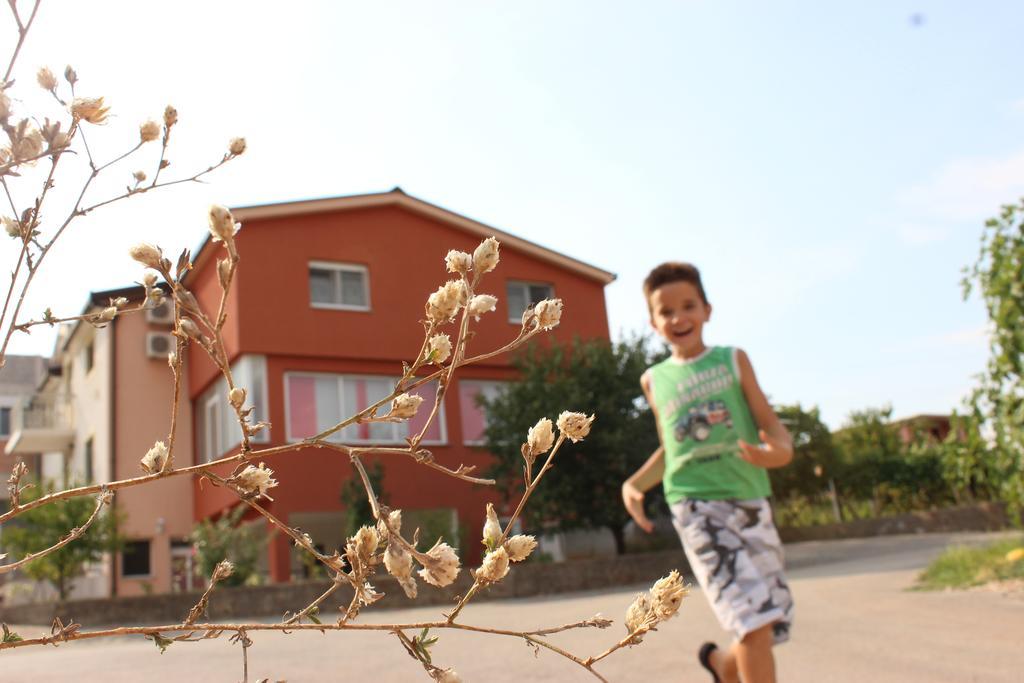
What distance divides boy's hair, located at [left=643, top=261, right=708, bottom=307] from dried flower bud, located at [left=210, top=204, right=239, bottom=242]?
334 cm

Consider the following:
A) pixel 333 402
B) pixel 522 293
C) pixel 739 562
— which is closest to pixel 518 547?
pixel 739 562

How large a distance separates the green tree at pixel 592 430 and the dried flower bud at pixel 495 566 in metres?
13.7

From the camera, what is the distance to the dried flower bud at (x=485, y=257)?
155 cm

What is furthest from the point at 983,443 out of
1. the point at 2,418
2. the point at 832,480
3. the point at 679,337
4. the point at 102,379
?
the point at 2,418

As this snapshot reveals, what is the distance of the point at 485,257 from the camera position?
1560 millimetres

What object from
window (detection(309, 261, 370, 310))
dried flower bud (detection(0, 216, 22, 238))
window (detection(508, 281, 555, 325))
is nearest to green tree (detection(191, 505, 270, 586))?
window (detection(309, 261, 370, 310))

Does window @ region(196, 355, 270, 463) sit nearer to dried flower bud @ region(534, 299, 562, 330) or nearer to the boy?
the boy

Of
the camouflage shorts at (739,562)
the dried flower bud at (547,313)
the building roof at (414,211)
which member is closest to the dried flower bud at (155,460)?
the dried flower bud at (547,313)

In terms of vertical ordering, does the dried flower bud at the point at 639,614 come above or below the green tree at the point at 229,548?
below

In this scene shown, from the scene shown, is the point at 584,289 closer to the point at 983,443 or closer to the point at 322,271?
the point at 322,271

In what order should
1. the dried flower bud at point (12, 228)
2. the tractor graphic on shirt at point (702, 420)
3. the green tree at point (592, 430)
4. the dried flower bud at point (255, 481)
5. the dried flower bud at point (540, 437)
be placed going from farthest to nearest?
the green tree at point (592, 430) < the tractor graphic on shirt at point (702, 420) < the dried flower bud at point (12, 228) < the dried flower bud at point (540, 437) < the dried flower bud at point (255, 481)

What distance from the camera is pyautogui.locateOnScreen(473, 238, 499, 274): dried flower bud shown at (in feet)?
5.10

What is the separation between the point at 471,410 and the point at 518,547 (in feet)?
63.1

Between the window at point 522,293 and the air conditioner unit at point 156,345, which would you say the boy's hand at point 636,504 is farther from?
the air conditioner unit at point 156,345
